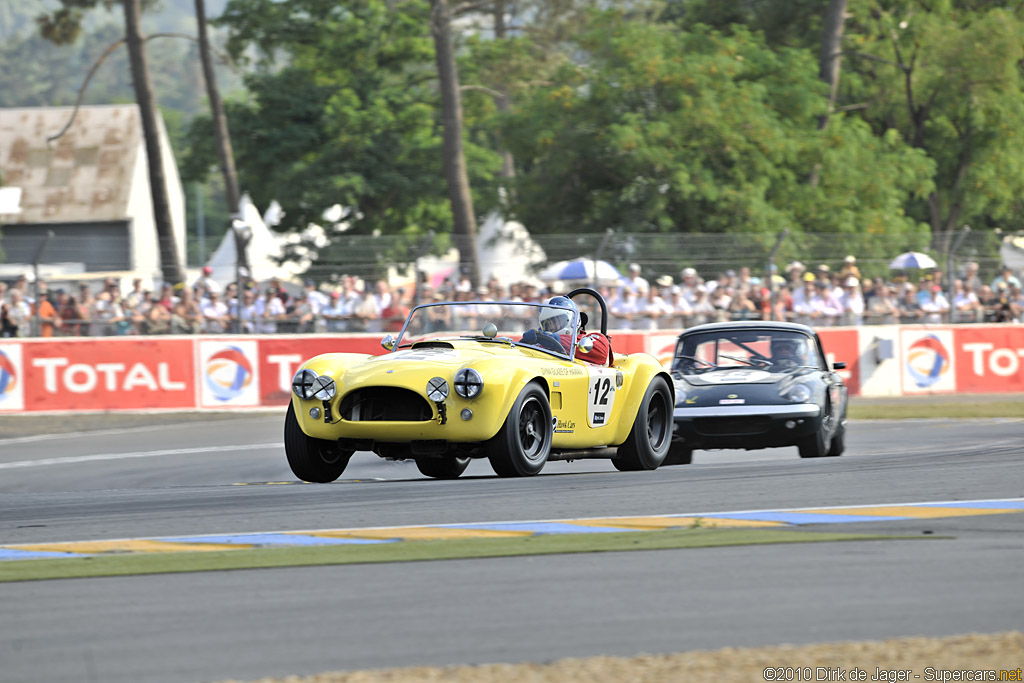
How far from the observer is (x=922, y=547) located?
638cm

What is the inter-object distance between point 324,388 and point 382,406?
40 centimetres

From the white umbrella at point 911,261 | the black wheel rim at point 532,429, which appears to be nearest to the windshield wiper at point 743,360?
the black wheel rim at point 532,429

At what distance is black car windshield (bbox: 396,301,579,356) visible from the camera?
10.4m

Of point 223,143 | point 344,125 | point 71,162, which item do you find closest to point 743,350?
point 223,143

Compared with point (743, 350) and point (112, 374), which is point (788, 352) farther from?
point (112, 374)

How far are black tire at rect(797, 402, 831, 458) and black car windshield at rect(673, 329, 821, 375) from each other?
2.87 feet

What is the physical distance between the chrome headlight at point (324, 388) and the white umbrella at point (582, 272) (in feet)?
37.8

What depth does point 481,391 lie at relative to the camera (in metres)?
9.05

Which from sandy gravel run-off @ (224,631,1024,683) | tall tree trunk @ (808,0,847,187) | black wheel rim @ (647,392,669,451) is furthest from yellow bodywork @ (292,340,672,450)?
tall tree trunk @ (808,0,847,187)

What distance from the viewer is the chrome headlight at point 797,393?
12.5m

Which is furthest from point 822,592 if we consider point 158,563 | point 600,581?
point 158,563

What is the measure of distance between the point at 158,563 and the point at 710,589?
2.50 meters

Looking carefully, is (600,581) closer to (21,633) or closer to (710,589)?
(710,589)

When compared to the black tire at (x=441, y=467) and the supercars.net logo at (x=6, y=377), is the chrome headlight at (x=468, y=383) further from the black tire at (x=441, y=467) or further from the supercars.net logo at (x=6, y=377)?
the supercars.net logo at (x=6, y=377)
